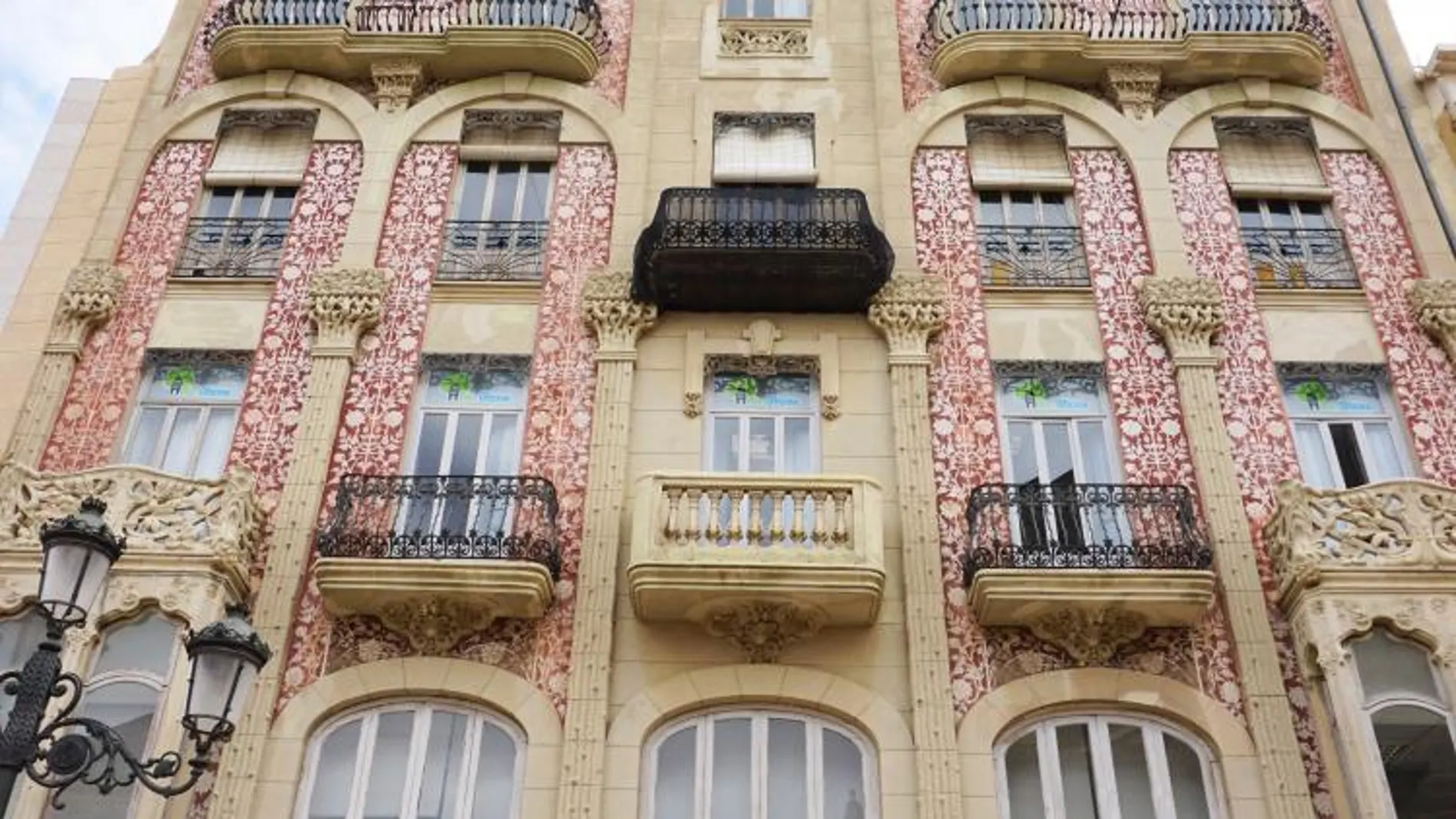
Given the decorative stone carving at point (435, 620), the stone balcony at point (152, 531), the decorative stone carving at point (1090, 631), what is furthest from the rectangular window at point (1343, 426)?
the stone balcony at point (152, 531)

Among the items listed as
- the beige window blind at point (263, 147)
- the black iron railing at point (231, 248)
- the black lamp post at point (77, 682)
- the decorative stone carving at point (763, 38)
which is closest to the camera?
the black lamp post at point (77, 682)

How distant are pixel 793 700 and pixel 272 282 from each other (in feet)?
26.9

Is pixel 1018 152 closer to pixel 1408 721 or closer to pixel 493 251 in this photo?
pixel 493 251

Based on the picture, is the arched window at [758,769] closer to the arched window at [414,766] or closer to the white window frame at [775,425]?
the arched window at [414,766]

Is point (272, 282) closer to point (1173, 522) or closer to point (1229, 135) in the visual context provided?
point (1173, 522)

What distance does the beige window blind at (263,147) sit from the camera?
1667 cm

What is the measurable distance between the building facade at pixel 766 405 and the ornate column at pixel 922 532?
0.14 ft

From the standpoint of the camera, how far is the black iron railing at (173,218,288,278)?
1562cm

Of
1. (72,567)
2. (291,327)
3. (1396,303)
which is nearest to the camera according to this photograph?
(72,567)

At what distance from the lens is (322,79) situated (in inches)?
687

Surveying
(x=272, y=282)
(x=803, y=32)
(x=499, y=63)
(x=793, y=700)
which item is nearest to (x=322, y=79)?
(x=499, y=63)

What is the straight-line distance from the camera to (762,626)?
1252cm

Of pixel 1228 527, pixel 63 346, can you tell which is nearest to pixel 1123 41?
pixel 1228 527

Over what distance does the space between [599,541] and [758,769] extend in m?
2.89
